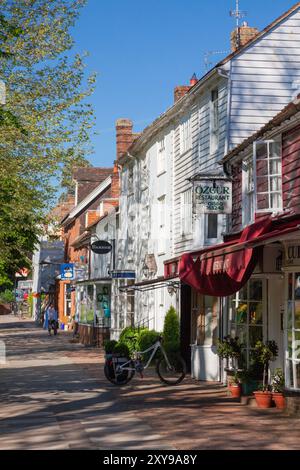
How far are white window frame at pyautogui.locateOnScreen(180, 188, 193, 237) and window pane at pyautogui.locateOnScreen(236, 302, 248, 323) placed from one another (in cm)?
564

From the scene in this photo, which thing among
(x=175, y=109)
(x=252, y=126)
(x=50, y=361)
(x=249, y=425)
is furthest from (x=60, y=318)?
(x=249, y=425)

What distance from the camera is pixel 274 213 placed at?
16.8 meters

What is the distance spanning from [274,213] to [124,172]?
65.5ft

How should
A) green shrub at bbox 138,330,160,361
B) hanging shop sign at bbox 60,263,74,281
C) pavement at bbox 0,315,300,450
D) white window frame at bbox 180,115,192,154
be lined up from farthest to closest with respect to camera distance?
hanging shop sign at bbox 60,263,74,281
green shrub at bbox 138,330,160,361
white window frame at bbox 180,115,192,154
pavement at bbox 0,315,300,450

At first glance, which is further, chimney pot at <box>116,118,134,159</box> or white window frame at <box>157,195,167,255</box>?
chimney pot at <box>116,118,134,159</box>

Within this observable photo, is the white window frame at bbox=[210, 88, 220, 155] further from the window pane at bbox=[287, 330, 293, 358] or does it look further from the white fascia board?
the white fascia board

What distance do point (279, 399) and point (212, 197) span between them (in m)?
6.12

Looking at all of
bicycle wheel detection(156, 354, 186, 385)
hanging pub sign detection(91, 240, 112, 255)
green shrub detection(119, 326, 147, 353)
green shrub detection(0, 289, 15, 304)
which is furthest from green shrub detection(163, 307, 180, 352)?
green shrub detection(0, 289, 15, 304)

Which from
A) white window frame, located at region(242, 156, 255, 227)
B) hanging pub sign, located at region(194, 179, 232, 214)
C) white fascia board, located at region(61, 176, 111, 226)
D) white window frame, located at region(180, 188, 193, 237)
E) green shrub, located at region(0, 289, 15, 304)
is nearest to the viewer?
white window frame, located at region(242, 156, 255, 227)

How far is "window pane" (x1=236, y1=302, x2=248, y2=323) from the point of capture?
18594 mm

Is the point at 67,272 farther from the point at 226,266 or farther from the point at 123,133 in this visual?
the point at 226,266

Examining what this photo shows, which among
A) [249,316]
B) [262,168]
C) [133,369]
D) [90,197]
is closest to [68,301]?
[90,197]

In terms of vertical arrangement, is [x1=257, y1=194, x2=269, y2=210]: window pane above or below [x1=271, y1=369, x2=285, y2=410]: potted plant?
above

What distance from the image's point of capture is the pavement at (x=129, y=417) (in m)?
11.4
